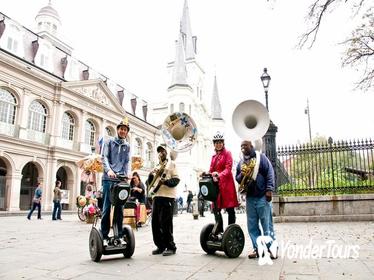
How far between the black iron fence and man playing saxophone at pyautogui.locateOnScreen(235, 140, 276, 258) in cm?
746

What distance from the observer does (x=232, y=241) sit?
5.14 m

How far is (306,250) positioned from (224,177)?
1.96 metres

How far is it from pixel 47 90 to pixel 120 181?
25183 mm

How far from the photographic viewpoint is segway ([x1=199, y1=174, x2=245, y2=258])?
509cm

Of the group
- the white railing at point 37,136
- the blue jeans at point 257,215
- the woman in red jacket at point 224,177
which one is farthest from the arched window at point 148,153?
the blue jeans at point 257,215

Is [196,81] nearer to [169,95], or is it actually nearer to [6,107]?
[169,95]

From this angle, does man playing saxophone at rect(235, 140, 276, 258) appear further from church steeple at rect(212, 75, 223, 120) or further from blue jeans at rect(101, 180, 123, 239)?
church steeple at rect(212, 75, 223, 120)

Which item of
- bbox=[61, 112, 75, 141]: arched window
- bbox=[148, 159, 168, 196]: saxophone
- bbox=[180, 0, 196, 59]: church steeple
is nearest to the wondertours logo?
bbox=[148, 159, 168, 196]: saxophone

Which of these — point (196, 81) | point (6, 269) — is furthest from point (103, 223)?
point (196, 81)

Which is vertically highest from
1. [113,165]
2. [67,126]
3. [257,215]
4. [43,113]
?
[43,113]

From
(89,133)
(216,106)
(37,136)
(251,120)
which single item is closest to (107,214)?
(251,120)

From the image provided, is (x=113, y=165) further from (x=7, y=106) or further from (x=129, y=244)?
(x=7, y=106)

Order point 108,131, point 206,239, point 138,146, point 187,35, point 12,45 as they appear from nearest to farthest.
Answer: point 206,239, point 12,45, point 108,131, point 138,146, point 187,35

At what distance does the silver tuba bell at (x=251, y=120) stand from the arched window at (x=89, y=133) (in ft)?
93.8
